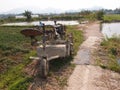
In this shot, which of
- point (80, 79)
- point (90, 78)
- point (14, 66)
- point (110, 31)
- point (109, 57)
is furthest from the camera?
point (110, 31)

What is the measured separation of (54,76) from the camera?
Result: 30.1 feet

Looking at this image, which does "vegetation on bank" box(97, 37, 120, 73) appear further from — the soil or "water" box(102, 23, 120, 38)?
"water" box(102, 23, 120, 38)

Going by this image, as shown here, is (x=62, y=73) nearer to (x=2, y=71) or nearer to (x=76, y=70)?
(x=76, y=70)

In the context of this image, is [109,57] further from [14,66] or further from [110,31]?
[110,31]

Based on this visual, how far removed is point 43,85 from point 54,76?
0.94 meters

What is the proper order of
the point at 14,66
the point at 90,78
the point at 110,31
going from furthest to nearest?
the point at 110,31
the point at 14,66
the point at 90,78

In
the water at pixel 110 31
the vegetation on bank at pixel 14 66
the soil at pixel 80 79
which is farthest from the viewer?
the water at pixel 110 31

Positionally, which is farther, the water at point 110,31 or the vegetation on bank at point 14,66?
the water at point 110,31

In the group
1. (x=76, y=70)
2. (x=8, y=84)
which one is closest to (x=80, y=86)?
(x=76, y=70)

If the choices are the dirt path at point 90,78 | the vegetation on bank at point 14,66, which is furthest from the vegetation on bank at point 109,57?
the vegetation on bank at point 14,66

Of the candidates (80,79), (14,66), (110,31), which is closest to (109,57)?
(80,79)

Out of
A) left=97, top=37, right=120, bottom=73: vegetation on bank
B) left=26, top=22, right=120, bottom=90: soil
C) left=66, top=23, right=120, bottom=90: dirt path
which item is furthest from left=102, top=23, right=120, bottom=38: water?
left=26, top=22, right=120, bottom=90: soil

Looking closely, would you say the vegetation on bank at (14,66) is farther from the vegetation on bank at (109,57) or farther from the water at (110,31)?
the water at (110,31)

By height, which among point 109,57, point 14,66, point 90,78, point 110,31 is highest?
point 90,78
